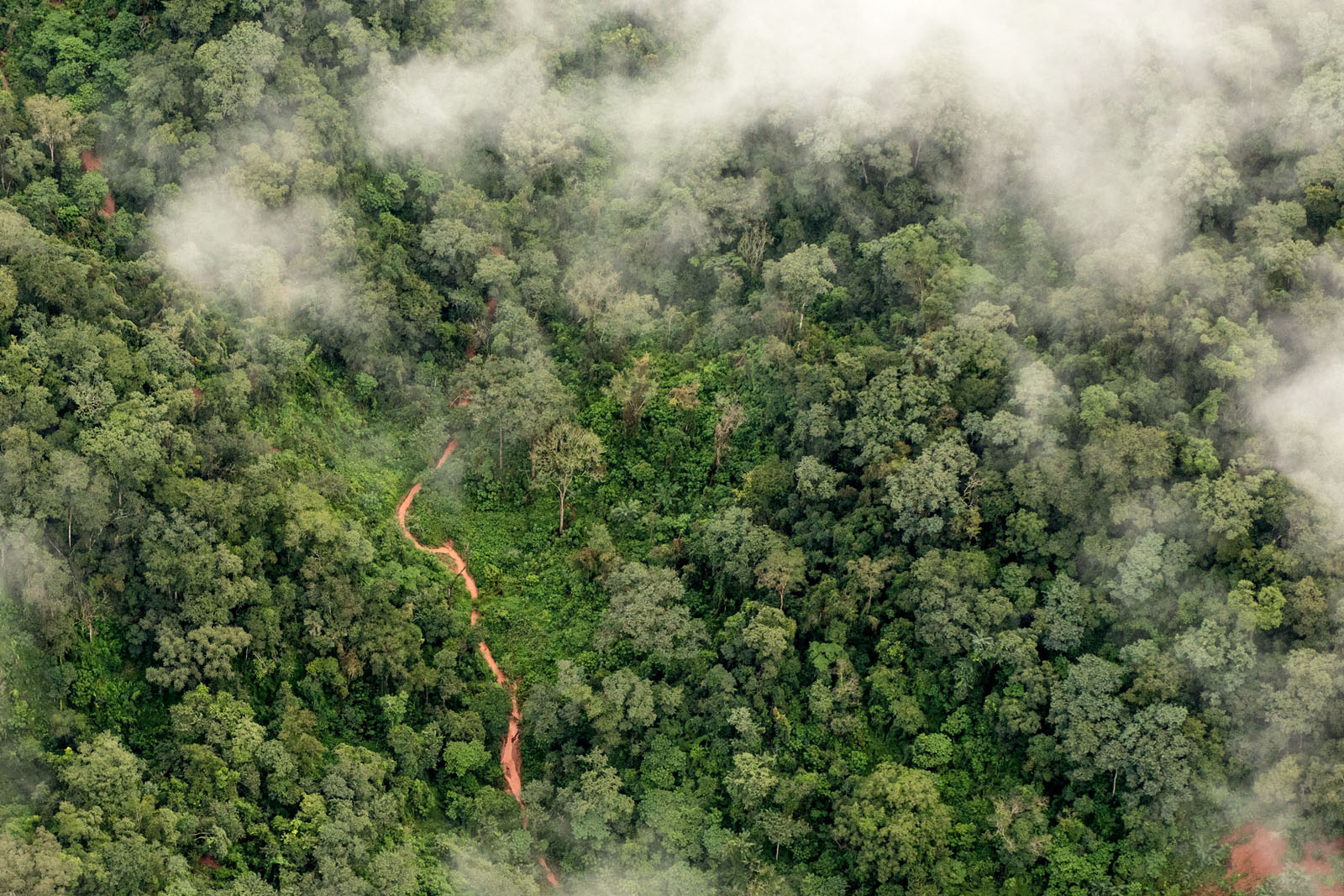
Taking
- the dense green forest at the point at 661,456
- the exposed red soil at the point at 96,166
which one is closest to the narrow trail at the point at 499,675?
the dense green forest at the point at 661,456

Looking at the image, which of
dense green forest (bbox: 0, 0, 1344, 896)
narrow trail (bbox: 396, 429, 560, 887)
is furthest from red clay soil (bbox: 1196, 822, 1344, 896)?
narrow trail (bbox: 396, 429, 560, 887)

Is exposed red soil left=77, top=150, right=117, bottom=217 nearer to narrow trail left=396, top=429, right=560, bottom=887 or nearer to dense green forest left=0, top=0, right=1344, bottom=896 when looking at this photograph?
dense green forest left=0, top=0, right=1344, bottom=896

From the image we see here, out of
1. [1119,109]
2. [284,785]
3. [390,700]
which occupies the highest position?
[1119,109]

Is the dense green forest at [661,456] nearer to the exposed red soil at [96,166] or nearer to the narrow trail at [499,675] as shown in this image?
the narrow trail at [499,675]

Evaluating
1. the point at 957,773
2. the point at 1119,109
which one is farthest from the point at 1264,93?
the point at 957,773

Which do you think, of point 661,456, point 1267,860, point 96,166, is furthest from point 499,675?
point 1267,860

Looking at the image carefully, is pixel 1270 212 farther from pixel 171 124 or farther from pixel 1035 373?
pixel 171 124
